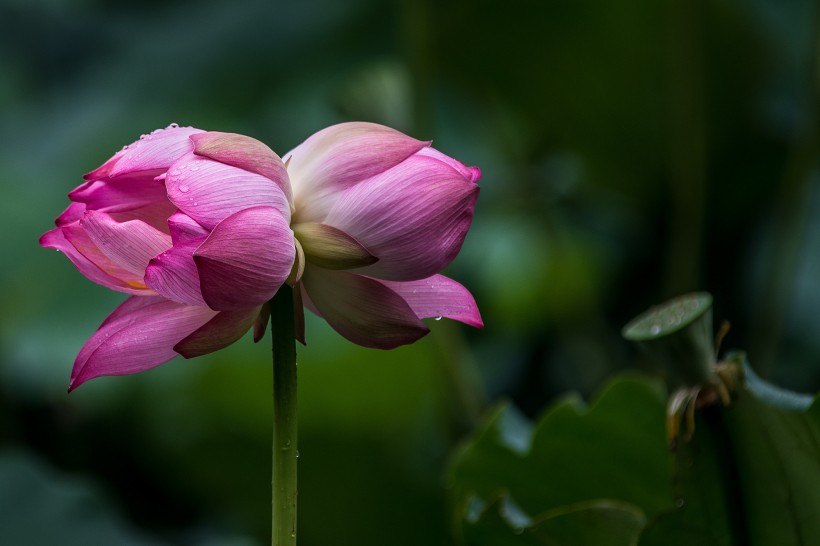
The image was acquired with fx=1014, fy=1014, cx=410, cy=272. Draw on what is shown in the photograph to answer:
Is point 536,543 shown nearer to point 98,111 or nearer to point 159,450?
point 159,450

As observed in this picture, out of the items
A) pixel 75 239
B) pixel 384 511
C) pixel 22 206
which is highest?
pixel 75 239

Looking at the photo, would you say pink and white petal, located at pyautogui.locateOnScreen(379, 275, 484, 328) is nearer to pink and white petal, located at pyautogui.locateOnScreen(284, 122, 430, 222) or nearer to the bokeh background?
pink and white petal, located at pyautogui.locateOnScreen(284, 122, 430, 222)

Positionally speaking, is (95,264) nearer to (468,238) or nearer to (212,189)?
(212,189)

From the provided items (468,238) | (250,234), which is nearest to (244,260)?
(250,234)

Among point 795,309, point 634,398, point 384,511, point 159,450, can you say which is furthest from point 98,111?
point 634,398

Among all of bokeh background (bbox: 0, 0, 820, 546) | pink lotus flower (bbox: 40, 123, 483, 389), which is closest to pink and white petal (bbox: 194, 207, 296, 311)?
pink lotus flower (bbox: 40, 123, 483, 389)

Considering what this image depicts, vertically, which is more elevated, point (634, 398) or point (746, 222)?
point (634, 398)

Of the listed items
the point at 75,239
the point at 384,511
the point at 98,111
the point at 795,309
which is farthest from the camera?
the point at 98,111
